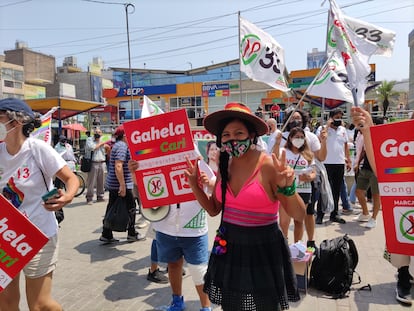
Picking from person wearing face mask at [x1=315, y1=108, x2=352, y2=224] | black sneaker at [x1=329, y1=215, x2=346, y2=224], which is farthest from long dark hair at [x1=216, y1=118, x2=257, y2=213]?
black sneaker at [x1=329, y1=215, x2=346, y2=224]

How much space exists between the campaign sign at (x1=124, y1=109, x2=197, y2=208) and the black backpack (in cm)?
178

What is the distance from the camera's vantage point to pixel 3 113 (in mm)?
2568

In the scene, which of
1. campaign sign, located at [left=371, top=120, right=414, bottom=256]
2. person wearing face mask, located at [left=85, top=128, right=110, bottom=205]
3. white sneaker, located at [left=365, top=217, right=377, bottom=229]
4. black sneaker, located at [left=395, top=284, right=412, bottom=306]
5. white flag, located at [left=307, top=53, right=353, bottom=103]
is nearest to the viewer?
campaign sign, located at [left=371, top=120, right=414, bottom=256]

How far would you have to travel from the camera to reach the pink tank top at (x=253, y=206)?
214cm

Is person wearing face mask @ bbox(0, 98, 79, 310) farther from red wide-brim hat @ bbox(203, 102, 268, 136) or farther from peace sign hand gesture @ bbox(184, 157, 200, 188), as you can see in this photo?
red wide-brim hat @ bbox(203, 102, 268, 136)

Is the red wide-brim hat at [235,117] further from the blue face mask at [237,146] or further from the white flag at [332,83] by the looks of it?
the white flag at [332,83]

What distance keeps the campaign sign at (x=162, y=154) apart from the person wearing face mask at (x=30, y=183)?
2.51ft

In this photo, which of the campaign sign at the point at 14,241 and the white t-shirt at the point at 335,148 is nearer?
the campaign sign at the point at 14,241

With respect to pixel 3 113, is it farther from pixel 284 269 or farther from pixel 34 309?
pixel 284 269

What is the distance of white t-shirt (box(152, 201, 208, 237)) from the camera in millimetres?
3283

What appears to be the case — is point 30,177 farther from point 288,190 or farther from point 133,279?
point 133,279

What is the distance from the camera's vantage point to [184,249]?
3307mm

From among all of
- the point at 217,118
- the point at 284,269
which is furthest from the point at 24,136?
the point at 284,269

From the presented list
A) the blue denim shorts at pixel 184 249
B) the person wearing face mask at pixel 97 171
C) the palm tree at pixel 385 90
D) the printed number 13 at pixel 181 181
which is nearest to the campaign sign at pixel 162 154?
the printed number 13 at pixel 181 181
